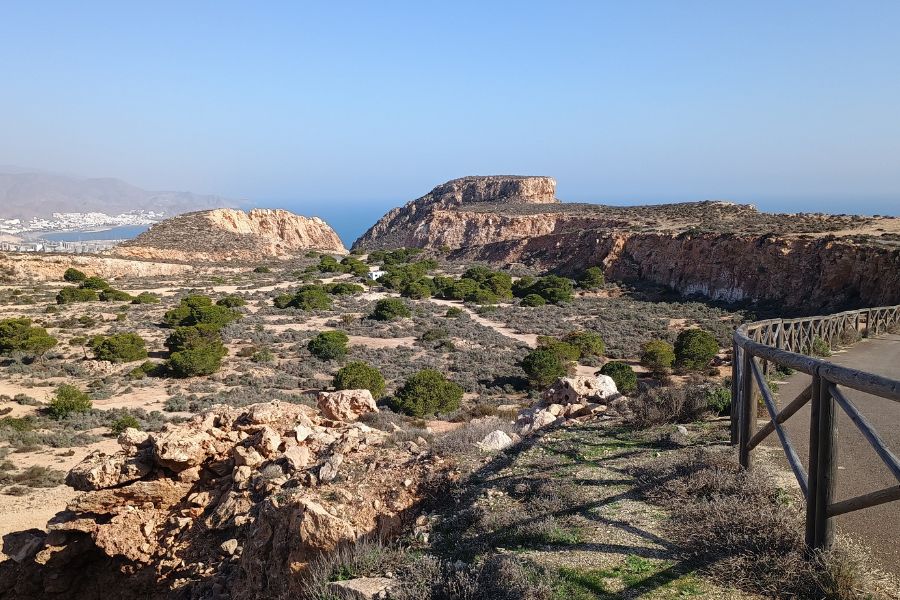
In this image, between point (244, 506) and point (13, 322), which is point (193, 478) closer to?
point (244, 506)

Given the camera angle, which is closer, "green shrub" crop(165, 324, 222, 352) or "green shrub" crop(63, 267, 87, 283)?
"green shrub" crop(165, 324, 222, 352)

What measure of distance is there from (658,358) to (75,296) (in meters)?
28.7

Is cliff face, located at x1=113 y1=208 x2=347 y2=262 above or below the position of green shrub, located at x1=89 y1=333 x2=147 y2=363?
above

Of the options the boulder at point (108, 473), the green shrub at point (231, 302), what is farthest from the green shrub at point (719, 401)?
the green shrub at point (231, 302)

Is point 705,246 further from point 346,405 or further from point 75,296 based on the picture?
point 75,296

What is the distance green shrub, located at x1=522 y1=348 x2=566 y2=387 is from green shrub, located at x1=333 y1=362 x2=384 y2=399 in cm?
457

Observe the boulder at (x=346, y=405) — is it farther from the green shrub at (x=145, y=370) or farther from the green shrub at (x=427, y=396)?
the green shrub at (x=145, y=370)

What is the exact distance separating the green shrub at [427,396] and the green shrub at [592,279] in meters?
26.7

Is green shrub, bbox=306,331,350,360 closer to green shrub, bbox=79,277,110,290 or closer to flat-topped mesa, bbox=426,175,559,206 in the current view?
green shrub, bbox=79,277,110,290

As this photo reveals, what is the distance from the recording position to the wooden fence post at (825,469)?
3.15m

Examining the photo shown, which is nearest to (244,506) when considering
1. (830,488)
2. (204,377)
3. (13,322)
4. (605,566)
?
(605,566)

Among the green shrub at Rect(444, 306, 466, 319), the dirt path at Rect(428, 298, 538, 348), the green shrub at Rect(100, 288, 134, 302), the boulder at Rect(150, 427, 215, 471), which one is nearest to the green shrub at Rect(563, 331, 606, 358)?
the dirt path at Rect(428, 298, 538, 348)

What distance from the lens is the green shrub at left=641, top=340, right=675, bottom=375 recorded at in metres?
18.4

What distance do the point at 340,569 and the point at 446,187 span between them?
8828cm
